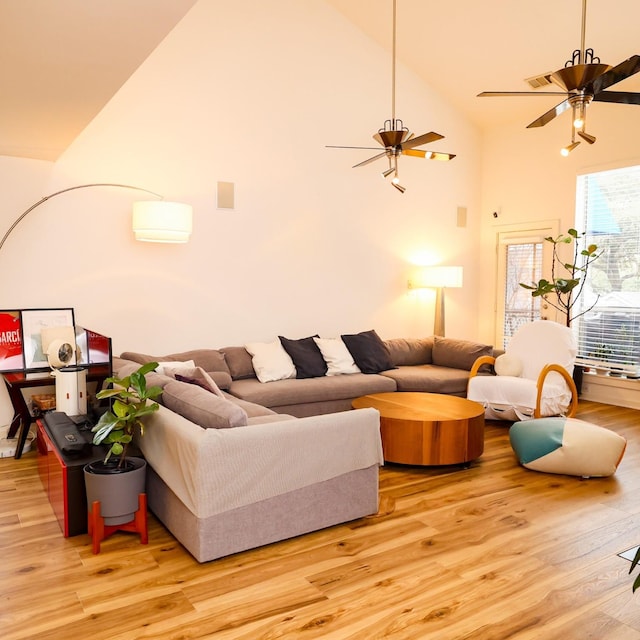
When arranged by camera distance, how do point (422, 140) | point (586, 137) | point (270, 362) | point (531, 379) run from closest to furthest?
point (586, 137)
point (422, 140)
point (270, 362)
point (531, 379)

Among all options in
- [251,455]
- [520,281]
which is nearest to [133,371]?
[251,455]

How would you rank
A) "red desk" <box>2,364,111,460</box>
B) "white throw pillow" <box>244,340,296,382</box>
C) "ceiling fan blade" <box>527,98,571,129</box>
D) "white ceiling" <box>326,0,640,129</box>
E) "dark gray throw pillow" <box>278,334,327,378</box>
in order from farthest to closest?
1. "dark gray throw pillow" <box>278,334,327,378</box>
2. "white throw pillow" <box>244,340,296,382</box>
3. "white ceiling" <box>326,0,640,129</box>
4. "red desk" <box>2,364,111,460</box>
5. "ceiling fan blade" <box>527,98,571,129</box>

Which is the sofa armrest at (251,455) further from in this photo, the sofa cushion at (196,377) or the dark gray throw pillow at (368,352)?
the dark gray throw pillow at (368,352)

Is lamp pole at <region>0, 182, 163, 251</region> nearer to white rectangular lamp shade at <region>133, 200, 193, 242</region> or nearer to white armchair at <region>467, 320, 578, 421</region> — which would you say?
white rectangular lamp shade at <region>133, 200, 193, 242</region>

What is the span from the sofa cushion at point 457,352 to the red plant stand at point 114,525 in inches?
163

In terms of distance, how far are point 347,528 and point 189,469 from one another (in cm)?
105

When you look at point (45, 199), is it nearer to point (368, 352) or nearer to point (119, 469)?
point (119, 469)

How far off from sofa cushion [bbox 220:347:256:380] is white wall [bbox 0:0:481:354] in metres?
0.31

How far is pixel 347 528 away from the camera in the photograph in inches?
128

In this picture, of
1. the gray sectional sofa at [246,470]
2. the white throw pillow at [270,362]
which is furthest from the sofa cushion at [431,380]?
the gray sectional sofa at [246,470]

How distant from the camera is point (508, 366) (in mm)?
5699

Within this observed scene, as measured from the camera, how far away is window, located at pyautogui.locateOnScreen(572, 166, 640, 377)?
20.4ft

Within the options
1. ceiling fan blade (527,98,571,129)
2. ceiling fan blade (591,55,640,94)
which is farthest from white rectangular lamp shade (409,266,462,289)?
ceiling fan blade (591,55,640,94)

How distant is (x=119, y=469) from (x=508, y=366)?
3998 mm
